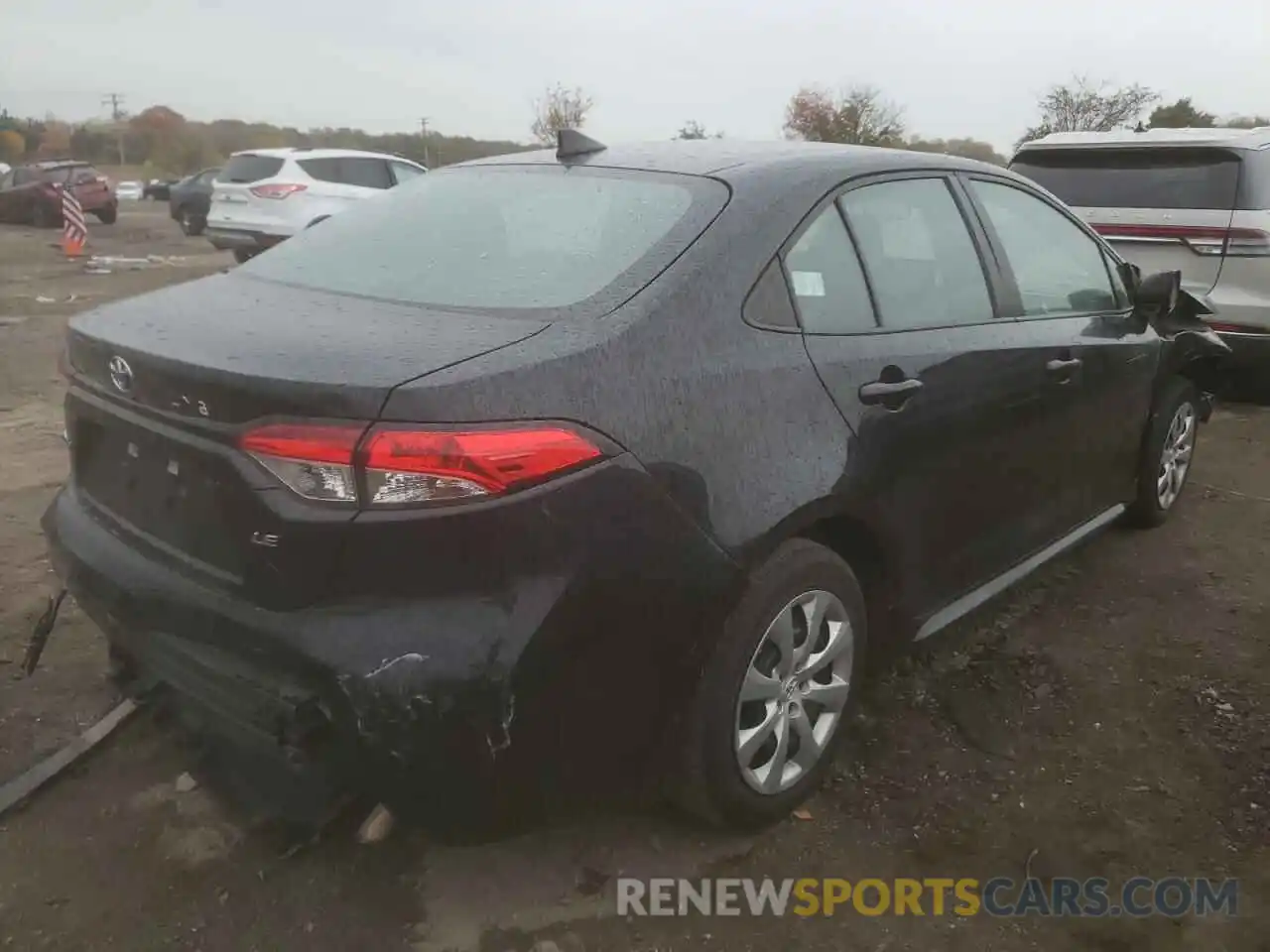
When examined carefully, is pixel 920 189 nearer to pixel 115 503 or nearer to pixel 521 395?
pixel 521 395

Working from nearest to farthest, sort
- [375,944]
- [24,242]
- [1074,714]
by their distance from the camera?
[375,944], [1074,714], [24,242]

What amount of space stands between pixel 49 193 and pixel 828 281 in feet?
81.1

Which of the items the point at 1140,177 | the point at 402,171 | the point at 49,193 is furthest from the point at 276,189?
the point at 49,193

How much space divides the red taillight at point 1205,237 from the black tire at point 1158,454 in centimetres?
170

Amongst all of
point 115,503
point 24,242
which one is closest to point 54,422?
point 115,503

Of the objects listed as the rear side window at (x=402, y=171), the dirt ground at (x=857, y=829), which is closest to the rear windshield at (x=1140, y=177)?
the dirt ground at (x=857, y=829)

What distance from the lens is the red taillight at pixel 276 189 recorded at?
13.5 metres

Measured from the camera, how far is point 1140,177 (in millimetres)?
6273

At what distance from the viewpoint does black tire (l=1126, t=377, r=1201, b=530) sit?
4359mm

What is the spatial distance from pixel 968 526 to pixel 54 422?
5.21 metres

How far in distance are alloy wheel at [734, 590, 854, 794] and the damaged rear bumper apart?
0.28 meters

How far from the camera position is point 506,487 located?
1899 mm

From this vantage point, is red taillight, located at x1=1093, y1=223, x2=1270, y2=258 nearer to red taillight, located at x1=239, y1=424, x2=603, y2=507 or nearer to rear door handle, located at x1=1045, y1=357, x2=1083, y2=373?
rear door handle, located at x1=1045, y1=357, x2=1083, y2=373

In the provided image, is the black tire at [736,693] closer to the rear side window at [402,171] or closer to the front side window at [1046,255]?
the front side window at [1046,255]
